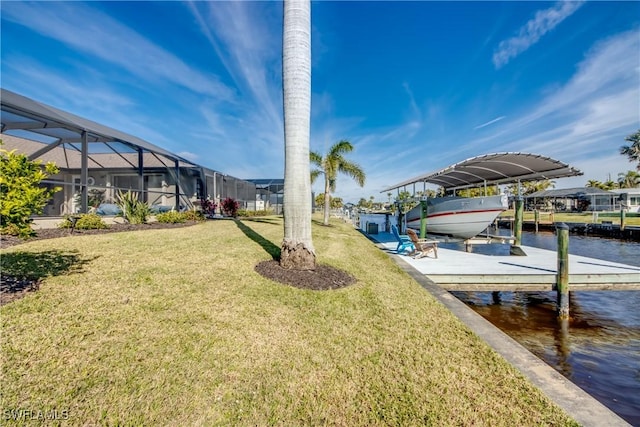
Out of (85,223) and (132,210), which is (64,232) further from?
(132,210)

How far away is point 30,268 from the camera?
16.5ft

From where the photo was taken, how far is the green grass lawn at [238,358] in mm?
2529

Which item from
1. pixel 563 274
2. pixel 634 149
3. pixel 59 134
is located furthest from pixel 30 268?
pixel 634 149

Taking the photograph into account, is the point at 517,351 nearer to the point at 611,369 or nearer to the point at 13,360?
the point at 611,369

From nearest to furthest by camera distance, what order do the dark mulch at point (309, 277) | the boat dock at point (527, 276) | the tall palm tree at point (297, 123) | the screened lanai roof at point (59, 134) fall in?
1. the dark mulch at point (309, 277)
2. the tall palm tree at point (297, 123)
3. the boat dock at point (527, 276)
4. the screened lanai roof at point (59, 134)

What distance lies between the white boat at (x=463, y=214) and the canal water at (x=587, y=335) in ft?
10.1

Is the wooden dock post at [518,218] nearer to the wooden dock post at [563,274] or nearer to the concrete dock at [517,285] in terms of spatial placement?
the concrete dock at [517,285]

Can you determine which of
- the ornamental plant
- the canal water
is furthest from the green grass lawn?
the canal water

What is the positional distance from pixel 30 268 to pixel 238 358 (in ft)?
14.8

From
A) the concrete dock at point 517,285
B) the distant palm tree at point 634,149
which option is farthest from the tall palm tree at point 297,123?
the distant palm tree at point 634,149

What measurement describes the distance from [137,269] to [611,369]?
8.57 metres

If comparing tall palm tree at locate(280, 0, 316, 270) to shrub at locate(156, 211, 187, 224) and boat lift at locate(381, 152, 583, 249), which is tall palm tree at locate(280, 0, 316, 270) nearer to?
boat lift at locate(381, 152, 583, 249)

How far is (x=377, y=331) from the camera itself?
411cm

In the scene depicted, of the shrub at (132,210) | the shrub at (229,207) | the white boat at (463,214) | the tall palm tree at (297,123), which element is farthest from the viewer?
the shrub at (229,207)
